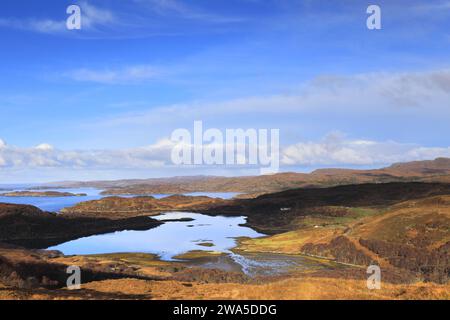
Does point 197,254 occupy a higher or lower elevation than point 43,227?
higher

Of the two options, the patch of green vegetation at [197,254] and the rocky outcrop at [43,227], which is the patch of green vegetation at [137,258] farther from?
the rocky outcrop at [43,227]

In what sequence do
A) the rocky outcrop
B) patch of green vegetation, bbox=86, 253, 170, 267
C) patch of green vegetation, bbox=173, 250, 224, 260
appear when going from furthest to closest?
the rocky outcrop, patch of green vegetation, bbox=173, 250, 224, 260, patch of green vegetation, bbox=86, 253, 170, 267

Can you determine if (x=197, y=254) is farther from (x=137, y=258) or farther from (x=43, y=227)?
(x=43, y=227)

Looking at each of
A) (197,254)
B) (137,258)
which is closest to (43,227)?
(137,258)

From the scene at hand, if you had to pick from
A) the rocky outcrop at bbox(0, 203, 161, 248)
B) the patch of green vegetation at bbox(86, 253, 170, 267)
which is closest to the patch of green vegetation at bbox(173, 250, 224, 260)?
the patch of green vegetation at bbox(86, 253, 170, 267)

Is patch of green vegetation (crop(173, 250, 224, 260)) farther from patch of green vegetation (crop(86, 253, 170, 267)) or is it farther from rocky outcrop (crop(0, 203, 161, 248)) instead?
rocky outcrop (crop(0, 203, 161, 248))

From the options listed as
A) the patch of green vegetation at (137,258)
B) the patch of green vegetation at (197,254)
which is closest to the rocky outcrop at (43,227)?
the patch of green vegetation at (137,258)

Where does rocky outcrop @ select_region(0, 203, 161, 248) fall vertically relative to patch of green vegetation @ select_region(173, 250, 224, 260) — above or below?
below

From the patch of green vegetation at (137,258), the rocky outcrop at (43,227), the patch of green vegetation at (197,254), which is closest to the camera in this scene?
the patch of green vegetation at (137,258)

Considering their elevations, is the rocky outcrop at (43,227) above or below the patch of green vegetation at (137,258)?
below

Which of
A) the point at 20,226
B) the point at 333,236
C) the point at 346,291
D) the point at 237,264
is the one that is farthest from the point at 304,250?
the point at 20,226

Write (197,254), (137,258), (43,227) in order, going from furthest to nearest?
(43,227), (197,254), (137,258)
